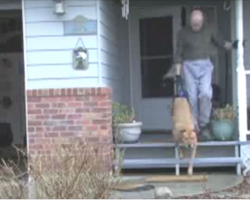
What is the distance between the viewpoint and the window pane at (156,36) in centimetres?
1145

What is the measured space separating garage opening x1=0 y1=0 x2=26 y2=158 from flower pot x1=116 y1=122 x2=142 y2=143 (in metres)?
3.78

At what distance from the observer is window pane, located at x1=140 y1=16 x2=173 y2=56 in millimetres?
11445

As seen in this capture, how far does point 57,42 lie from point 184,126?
211 cm

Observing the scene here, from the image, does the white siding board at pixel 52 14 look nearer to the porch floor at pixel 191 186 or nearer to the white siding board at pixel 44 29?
the white siding board at pixel 44 29

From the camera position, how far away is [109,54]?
9570 millimetres

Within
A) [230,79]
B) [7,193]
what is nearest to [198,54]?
[230,79]

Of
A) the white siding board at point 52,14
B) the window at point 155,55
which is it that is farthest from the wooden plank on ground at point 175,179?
the window at point 155,55

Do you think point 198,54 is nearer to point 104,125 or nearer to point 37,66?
point 104,125

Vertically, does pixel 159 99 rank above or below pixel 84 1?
below

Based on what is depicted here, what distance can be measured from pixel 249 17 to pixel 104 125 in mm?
3542

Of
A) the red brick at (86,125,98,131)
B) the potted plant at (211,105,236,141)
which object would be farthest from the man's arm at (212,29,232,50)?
the red brick at (86,125,98,131)

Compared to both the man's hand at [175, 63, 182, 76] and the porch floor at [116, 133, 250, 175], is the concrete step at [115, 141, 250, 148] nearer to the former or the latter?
the porch floor at [116, 133, 250, 175]

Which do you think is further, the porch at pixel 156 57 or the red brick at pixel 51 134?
the porch at pixel 156 57

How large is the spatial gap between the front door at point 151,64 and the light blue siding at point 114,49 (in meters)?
0.14
